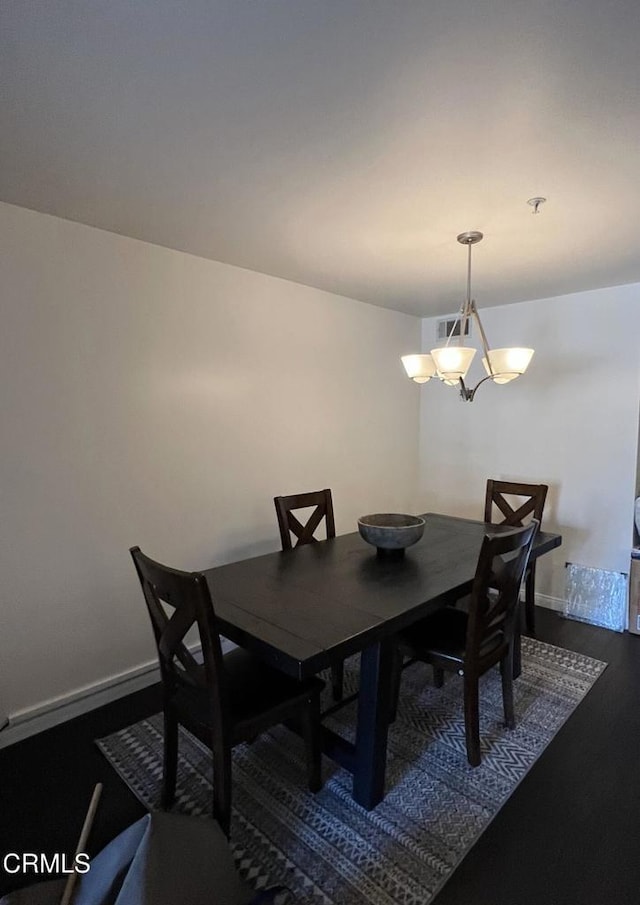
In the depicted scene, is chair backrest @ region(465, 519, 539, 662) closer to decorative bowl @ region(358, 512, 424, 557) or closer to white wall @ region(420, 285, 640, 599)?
decorative bowl @ region(358, 512, 424, 557)

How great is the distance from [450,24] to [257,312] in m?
1.96

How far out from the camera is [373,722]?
168 centimetres

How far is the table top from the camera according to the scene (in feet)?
4.64

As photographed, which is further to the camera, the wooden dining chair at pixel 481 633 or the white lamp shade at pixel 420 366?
the white lamp shade at pixel 420 366

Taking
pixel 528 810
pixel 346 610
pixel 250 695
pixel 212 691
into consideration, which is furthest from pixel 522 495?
pixel 212 691

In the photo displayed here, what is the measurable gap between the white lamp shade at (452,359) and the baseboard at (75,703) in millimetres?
2186

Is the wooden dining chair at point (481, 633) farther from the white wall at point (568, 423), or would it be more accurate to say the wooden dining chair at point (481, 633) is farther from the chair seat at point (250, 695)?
the white wall at point (568, 423)

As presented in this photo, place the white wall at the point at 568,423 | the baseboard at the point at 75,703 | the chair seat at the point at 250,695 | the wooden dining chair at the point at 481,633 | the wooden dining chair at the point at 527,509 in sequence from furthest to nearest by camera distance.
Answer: the white wall at the point at 568,423
the wooden dining chair at the point at 527,509
the baseboard at the point at 75,703
the wooden dining chair at the point at 481,633
the chair seat at the point at 250,695

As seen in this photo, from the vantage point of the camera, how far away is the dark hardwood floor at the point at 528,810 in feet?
4.67

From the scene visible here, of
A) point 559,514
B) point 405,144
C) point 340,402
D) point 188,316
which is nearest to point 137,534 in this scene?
point 188,316

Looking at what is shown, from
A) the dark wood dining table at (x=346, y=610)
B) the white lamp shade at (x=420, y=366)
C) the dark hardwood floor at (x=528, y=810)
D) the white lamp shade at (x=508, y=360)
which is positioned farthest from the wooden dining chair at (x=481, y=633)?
the white lamp shade at (x=420, y=366)

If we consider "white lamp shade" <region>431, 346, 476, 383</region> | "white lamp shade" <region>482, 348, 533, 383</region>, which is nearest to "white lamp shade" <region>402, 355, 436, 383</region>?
"white lamp shade" <region>431, 346, 476, 383</region>

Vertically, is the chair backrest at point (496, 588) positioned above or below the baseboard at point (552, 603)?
above

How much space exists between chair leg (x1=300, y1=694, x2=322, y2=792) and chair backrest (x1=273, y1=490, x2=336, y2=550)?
2.94 ft
